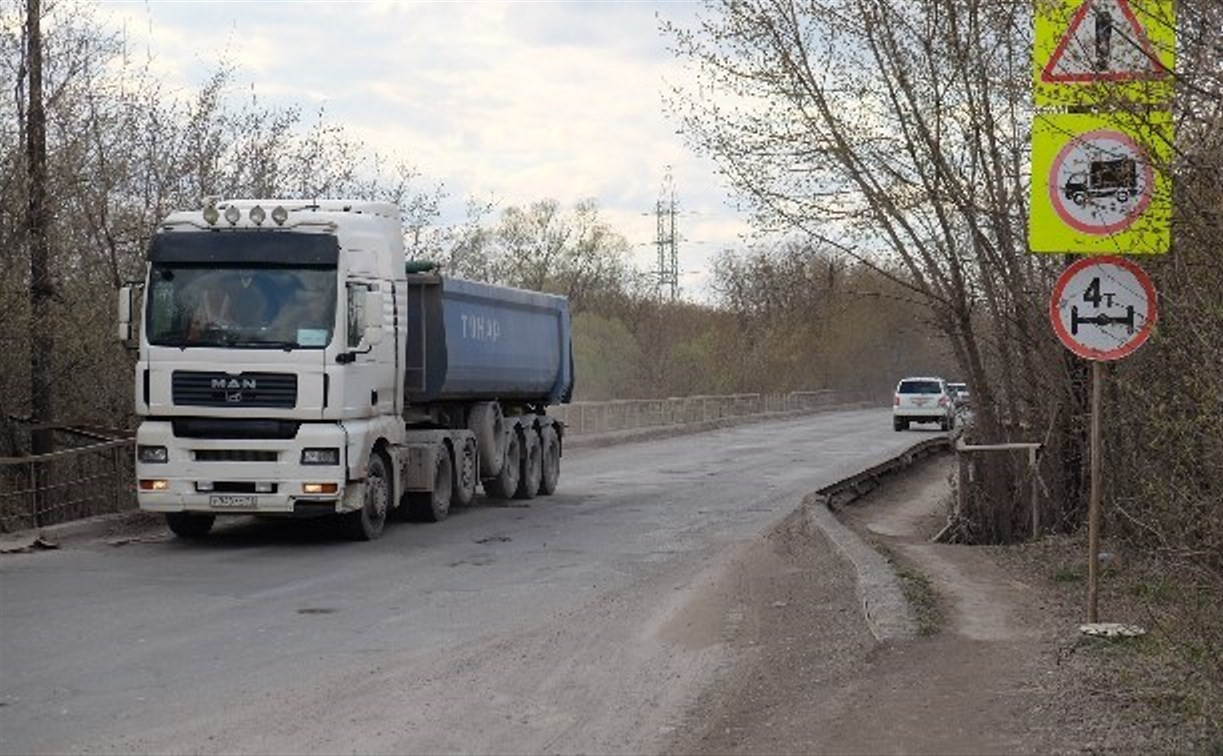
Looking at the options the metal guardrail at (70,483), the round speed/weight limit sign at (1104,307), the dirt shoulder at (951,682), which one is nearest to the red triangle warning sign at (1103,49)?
the round speed/weight limit sign at (1104,307)

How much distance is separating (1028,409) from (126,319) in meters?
10.7

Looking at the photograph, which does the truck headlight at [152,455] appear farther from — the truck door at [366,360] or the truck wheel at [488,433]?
the truck wheel at [488,433]

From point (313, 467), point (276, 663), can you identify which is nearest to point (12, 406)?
point (313, 467)

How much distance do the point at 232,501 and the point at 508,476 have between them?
25.6ft

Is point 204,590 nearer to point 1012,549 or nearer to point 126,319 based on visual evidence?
point 126,319

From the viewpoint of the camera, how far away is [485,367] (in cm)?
2120

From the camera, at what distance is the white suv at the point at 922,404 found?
175 feet

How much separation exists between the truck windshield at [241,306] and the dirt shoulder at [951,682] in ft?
19.1

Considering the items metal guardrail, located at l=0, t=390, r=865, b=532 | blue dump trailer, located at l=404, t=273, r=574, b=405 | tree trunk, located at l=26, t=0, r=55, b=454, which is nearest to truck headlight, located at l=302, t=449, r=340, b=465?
metal guardrail, located at l=0, t=390, r=865, b=532

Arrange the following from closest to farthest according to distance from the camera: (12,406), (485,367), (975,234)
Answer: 1. (975,234)
2. (12,406)
3. (485,367)

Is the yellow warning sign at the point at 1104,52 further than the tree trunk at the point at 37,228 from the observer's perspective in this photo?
No

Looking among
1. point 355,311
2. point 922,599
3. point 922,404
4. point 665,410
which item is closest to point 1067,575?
point 922,599

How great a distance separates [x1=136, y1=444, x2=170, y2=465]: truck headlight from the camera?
51.5ft

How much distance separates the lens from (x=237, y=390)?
614 inches
